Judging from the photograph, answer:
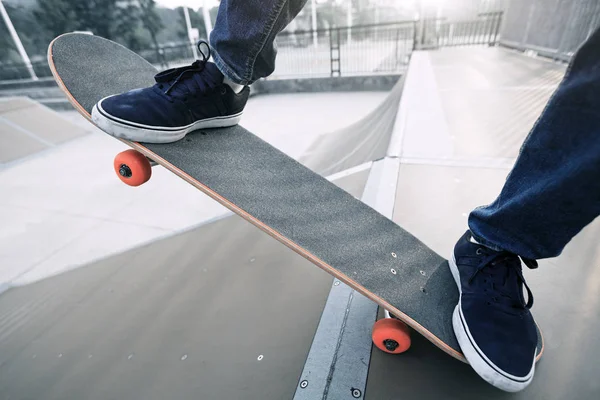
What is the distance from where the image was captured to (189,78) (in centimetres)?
108

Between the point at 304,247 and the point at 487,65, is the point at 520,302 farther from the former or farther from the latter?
the point at 487,65

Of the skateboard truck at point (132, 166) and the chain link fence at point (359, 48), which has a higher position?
the skateboard truck at point (132, 166)

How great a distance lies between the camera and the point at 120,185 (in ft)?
12.0

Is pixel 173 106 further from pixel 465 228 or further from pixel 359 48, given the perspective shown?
pixel 359 48

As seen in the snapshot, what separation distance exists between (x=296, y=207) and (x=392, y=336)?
48 cm

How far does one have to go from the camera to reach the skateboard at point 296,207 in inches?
31.5

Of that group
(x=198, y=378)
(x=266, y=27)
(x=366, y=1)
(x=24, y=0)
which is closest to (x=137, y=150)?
(x=266, y=27)

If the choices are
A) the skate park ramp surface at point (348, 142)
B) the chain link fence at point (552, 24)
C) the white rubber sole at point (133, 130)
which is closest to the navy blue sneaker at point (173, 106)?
the white rubber sole at point (133, 130)

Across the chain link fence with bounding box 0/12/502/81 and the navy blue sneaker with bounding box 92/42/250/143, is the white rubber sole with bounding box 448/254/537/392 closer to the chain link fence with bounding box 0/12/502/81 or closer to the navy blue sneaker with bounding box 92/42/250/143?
the navy blue sneaker with bounding box 92/42/250/143

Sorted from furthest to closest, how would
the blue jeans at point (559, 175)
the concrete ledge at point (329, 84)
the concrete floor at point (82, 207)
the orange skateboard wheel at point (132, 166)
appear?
the concrete ledge at point (329, 84), the concrete floor at point (82, 207), the orange skateboard wheel at point (132, 166), the blue jeans at point (559, 175)

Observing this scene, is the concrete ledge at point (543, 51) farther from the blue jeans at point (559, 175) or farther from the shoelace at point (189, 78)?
the shoelace at point (189, 78)

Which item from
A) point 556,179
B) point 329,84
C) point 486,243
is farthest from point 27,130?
point 556,179

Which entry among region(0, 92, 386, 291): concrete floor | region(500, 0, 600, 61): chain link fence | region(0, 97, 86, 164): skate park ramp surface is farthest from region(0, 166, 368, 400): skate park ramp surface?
region(0, 97, 86, 164): skate park ramp surface

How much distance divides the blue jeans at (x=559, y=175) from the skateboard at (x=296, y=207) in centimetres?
26
